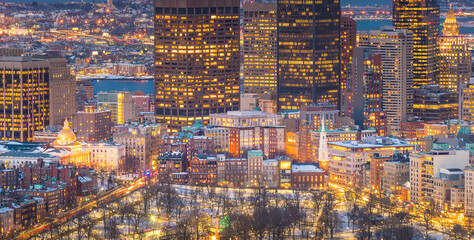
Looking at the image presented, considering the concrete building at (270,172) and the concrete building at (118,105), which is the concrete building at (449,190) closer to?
the concrete building at (270,172)

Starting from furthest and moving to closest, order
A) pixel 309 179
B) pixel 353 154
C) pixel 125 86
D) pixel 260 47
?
pixel 125 86, pixel 260 47, pixel 353 154, pixel 309 179

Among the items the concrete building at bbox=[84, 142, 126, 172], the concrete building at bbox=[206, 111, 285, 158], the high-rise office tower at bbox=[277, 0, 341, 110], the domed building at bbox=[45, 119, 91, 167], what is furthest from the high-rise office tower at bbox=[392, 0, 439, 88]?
the domed building at bbox=[45, 119, 91, 167]

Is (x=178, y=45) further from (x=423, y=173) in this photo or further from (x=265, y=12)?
(x=423, y=173)

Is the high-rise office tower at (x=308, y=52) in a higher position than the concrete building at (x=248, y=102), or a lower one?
higher

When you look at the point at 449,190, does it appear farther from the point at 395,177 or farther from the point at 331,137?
the point at 331,137

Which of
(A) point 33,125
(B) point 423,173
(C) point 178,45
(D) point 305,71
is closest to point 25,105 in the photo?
(A) point 33,125

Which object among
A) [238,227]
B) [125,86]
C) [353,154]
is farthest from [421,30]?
[238,227]

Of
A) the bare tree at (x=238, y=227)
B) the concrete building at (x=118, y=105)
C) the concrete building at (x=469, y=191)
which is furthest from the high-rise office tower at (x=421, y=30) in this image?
the bare tree at (x=238, y=227)
